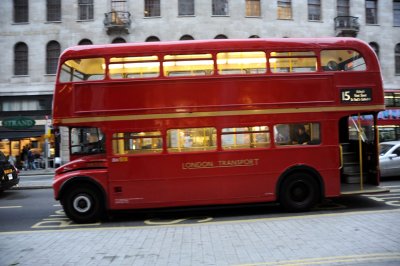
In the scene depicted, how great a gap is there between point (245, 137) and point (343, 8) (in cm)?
2979

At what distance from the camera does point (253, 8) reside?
33500 mm

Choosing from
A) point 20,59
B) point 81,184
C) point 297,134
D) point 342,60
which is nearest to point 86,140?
point 81,184

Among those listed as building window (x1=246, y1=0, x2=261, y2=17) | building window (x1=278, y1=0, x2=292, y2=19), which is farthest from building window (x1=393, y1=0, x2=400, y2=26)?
building window (x1=246, y1=0, x2=261, y2=17)

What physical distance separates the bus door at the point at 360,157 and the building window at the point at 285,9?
79.9 feet

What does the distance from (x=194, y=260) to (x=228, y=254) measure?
56 cm

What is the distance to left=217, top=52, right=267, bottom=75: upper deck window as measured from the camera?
980 cm

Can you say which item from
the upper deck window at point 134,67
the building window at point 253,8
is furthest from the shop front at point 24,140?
the upper deck window at point 134,67

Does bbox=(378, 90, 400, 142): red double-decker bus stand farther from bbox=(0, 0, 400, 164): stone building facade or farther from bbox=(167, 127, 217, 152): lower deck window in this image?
bbox=(167, 127, 217, 152): lower deck window

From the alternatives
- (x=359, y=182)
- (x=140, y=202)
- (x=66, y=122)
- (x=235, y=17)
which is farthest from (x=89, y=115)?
(x=235, y=17)

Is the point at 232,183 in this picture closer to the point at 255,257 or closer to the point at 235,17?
the point at 255,257

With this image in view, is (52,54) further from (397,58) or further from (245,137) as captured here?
(397,58)

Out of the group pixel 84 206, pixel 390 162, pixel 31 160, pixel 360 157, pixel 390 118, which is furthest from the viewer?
pixel 31 160

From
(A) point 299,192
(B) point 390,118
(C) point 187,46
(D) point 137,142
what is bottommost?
(A) point 299,192

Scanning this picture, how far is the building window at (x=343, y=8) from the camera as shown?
115 feet
